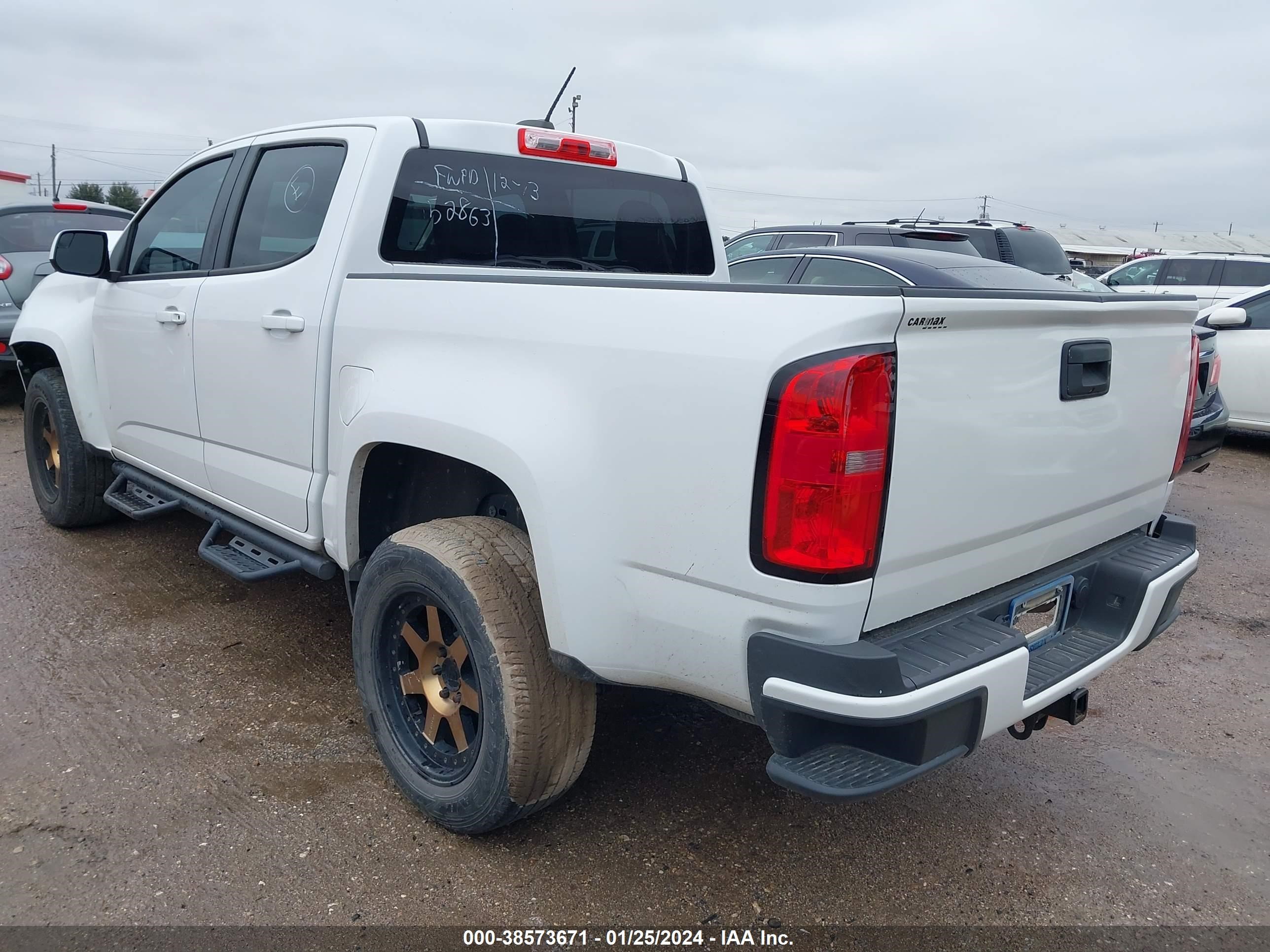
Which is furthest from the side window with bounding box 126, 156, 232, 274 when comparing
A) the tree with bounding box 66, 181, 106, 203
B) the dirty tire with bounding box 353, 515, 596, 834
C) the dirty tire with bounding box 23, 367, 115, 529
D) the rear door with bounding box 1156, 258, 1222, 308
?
the tree with bounding box 66, 181, 106, 203

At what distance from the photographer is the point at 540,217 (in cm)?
345

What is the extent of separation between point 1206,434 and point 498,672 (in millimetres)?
4861

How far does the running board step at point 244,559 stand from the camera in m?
3.24

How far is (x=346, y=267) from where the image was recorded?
294 cm

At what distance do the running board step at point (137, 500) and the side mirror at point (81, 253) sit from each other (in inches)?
37.5

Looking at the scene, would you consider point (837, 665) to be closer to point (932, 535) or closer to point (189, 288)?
point (932, 535)

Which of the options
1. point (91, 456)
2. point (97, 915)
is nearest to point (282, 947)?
point (97, 915)

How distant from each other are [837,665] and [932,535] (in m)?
0.39

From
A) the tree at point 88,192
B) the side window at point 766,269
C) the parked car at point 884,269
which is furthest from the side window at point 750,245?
the tree at point 88,192

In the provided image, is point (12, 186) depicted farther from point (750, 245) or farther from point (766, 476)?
point (766, 476)

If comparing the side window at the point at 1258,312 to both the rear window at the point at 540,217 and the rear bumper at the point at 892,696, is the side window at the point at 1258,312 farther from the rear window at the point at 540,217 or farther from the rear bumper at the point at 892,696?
the rear bumper at the point at 892,696

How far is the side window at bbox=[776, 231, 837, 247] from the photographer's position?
948 centimetres

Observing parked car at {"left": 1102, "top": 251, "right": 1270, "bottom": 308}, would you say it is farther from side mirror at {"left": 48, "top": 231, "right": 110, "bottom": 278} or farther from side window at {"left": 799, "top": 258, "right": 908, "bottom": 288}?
side mirror at {"left": 48, "top": 231, "right": 110, "bottom": 278}

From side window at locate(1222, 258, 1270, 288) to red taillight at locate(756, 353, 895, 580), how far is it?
15276 mm
